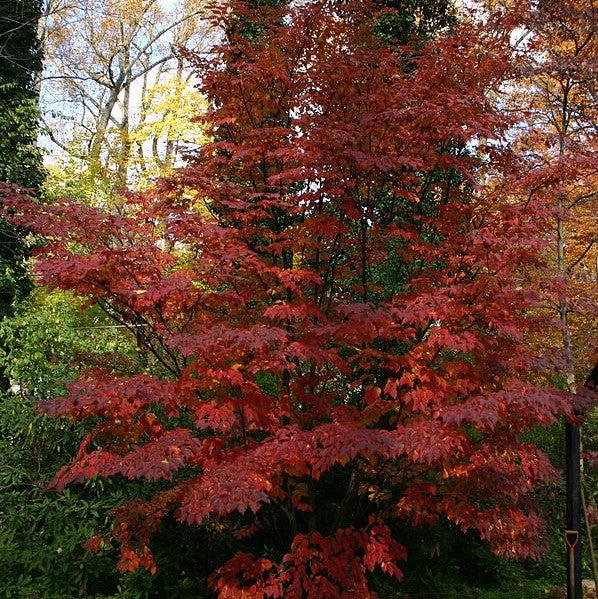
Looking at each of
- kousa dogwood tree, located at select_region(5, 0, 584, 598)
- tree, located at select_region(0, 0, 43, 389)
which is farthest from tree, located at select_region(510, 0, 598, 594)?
tree, located at select_region(0, 0, 43, 389)

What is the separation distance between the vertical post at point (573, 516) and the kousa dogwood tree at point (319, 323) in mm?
231

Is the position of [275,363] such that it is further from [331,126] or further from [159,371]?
[159,371]

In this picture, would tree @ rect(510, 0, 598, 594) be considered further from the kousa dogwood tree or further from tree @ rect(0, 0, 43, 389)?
tree @ rect(0, 0, 43, 389)

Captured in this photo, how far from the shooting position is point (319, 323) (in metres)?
3.93

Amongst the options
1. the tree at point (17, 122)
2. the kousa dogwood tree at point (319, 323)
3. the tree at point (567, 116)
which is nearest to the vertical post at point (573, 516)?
the kousa dogwood tree at point (319, 323)

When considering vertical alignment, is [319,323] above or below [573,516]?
above

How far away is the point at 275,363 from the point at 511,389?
1462 mm

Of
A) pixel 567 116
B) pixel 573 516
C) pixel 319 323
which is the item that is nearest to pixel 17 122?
pixel 319 323

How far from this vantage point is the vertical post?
320 centimetres

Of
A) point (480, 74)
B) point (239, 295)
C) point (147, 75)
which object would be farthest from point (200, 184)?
point (147, 75)

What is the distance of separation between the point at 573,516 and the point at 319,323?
2.05m

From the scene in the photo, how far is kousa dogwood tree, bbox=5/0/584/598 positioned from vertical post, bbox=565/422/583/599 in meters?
0.23

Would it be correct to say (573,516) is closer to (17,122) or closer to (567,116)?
(567,116)

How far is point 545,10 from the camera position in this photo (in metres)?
6.44
